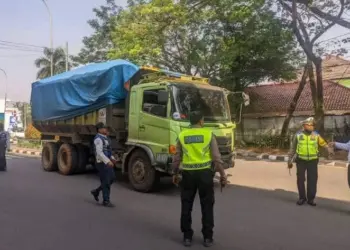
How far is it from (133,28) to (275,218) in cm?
1509

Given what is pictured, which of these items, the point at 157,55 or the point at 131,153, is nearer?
the point at 131,153

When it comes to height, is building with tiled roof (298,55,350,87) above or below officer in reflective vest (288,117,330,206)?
above

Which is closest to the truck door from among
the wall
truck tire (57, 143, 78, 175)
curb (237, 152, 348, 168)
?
truck tire (57, 143, 78, 175)

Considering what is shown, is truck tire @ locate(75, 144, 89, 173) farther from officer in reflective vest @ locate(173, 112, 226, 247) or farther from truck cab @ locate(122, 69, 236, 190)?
officer in reflective vest @ locate(173, 112, 226, 247)

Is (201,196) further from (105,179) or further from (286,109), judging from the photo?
(286,109)

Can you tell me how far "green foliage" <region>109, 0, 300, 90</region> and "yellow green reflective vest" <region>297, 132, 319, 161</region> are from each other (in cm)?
1120

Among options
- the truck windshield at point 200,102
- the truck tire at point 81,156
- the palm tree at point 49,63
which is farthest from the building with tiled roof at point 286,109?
the palm tree at point 49,63

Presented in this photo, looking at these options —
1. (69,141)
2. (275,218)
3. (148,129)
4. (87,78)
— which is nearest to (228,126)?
(148,129)

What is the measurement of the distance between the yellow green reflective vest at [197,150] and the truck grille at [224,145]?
3.59m

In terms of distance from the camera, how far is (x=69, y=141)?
1182 centimetres

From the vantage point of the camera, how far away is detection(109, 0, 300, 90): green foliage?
18.8 m

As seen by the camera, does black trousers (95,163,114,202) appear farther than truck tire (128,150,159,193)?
No

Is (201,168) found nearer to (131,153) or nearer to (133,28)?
(131,153)

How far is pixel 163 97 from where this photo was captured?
8359 millimetres
